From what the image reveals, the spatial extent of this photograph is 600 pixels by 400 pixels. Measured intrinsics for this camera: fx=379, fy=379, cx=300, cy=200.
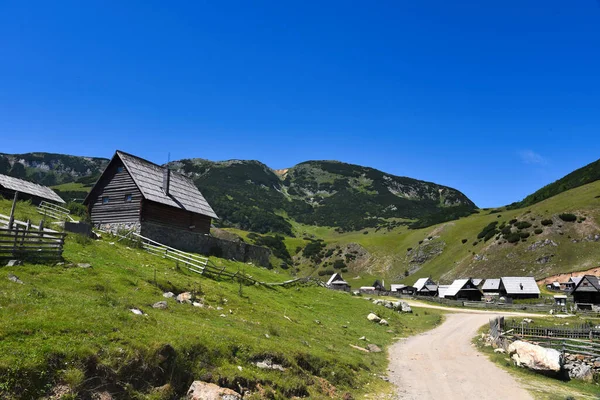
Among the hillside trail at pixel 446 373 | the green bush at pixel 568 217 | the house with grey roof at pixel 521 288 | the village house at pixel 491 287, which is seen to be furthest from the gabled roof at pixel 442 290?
the hillside trail at pixel 446 373

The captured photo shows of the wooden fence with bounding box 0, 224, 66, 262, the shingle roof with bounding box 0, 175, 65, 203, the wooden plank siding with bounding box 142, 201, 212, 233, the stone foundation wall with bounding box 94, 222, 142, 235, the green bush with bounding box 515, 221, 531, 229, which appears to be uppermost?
the green bush with bounding box 515, 221, 531, 229

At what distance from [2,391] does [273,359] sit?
9053mm

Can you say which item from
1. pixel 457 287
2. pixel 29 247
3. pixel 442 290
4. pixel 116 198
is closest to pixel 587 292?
pixel 457 287

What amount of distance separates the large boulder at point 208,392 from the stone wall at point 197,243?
108 ft

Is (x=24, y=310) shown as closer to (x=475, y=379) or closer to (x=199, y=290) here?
(x=199, y=290)

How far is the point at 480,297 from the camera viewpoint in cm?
8200

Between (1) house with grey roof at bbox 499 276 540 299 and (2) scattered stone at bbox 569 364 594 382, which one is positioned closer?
(2) scattered stone at bbox 569 364 594 382

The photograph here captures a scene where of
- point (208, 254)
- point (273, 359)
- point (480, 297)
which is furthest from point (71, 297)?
point (480, 297)

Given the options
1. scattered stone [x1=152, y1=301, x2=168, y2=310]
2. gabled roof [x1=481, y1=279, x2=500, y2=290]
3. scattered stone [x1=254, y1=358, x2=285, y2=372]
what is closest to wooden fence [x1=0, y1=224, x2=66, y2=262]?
scattered stone [x1=152, y1=301, x2=168, y2=310]

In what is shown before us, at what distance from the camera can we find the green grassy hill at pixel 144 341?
9609 millimetres

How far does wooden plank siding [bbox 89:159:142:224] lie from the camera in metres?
43.1

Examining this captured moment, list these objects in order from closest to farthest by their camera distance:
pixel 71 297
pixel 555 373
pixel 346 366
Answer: pixel 71 297 → pixel 346 366 → pixel 555 373

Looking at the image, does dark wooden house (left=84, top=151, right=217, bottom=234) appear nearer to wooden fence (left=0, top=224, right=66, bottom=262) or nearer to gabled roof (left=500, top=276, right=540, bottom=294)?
wooden fence (left=0, top=224, right=66, bottom=262)

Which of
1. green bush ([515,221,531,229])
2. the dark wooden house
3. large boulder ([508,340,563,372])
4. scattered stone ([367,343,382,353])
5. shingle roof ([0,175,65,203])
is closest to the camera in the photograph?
large boulder ([508,340,563,372])
